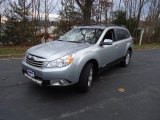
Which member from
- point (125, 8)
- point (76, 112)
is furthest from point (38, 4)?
point (76, 112)

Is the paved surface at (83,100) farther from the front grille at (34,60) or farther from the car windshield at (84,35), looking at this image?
the car windshield at (84,35)

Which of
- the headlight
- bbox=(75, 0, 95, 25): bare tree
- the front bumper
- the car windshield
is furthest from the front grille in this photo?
bbox=(75, 0, 95, 25): bare tree

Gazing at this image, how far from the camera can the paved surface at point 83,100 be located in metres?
4.76

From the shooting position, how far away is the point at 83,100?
18.1 ft

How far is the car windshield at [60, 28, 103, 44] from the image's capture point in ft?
22.5

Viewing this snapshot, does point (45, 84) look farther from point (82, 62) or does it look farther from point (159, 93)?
point (159, 93)

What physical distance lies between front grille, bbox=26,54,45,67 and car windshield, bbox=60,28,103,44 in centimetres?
160

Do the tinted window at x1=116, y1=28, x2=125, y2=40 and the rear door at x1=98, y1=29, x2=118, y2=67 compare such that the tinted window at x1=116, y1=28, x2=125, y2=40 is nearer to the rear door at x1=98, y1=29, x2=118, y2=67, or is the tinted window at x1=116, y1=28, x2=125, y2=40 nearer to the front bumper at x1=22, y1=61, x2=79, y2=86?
the rear door at x1=98, y1=29, x2=118, y2=67

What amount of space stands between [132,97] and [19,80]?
3.13 m

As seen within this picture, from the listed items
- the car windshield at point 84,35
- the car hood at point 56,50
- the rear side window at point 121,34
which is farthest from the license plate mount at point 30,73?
the rear side window at point 121,34

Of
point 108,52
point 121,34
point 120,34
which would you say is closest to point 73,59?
point 108,52

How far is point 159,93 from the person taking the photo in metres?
6.32

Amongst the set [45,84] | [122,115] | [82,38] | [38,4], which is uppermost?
[38,4]

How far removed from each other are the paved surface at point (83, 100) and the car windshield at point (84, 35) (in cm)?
125
